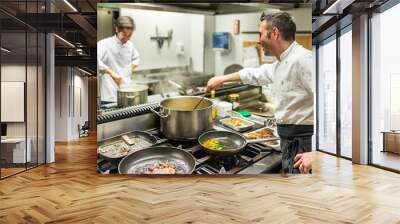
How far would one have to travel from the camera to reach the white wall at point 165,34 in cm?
532

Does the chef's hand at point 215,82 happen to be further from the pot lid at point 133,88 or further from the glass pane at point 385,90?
the glass pane at point 385,90

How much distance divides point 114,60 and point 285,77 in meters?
2.56

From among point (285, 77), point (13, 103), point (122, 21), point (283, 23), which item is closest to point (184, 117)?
point (285, 77)

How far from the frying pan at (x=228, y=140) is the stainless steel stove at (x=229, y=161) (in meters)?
0.07

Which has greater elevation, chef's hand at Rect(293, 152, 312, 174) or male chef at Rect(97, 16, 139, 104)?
male chef at Rect(97, 16, 139, 104)

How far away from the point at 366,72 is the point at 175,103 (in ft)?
12.5

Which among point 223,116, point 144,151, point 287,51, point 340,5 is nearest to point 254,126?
point 223,116

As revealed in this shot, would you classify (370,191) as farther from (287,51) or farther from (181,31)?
(181,31)

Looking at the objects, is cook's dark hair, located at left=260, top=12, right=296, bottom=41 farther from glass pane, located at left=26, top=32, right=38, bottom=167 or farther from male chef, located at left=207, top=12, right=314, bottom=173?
glass pane, located at left=26, top=32, right=38, bottom=167

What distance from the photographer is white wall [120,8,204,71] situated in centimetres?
532

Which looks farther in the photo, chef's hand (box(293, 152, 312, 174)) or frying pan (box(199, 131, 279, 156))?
chef's hand (box(293, 152, 312, 174))

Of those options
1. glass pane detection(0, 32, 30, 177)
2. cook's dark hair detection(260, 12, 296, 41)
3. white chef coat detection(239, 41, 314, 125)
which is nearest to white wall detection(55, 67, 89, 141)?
glass pane detection(0, 32, 30, 177)

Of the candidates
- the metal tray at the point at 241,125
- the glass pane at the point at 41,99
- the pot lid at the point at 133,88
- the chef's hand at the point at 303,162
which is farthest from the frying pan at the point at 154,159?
the glass pane at the point at 41,99

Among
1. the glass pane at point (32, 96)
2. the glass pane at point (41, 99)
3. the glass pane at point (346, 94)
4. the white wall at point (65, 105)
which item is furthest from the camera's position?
the white wall at point (65, 105)
